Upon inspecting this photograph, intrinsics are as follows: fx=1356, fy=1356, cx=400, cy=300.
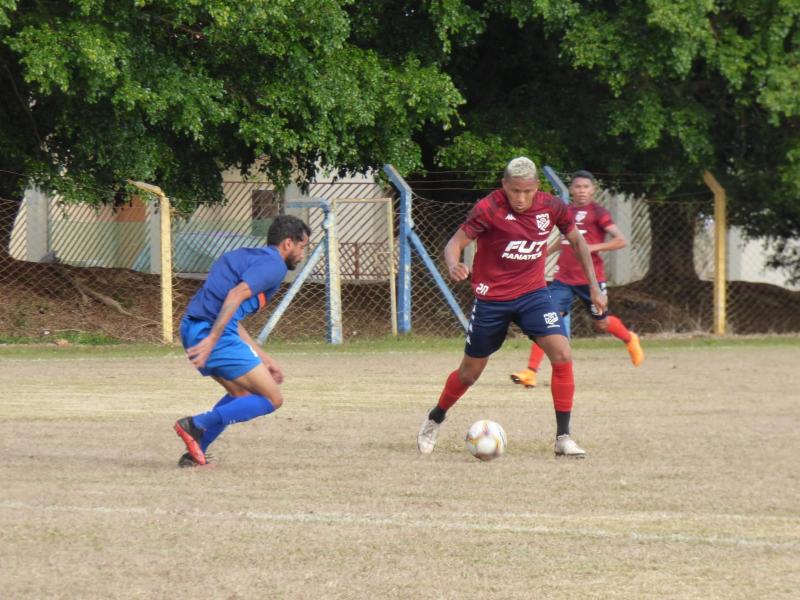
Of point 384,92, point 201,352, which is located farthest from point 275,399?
point 384,92

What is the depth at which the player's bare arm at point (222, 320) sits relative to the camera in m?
7.40

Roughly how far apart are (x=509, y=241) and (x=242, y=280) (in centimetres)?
182

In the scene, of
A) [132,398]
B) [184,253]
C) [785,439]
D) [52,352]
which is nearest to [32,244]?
[184,253]

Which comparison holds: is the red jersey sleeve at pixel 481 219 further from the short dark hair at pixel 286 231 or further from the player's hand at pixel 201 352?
the player's hand at pixel 201 352

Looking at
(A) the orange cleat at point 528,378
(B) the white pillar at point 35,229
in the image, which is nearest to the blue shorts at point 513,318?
(A) the orange cleat at point 528,378

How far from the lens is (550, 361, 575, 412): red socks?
853 centimetres

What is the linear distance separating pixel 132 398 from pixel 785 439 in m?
5.50

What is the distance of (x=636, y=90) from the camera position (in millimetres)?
20359

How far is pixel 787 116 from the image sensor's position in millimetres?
19391

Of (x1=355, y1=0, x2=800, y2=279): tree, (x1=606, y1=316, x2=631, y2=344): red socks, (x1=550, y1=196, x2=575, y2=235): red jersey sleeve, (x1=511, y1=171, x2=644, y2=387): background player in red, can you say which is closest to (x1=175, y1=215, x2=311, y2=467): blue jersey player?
(x1=550, y1=196, x2=575, y2=235): red jersey sleeve

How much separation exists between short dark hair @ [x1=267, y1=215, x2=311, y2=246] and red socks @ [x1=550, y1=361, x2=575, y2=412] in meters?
1.91

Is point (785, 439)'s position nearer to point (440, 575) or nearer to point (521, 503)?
point (521, 503)

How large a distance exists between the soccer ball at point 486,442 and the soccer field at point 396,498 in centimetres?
8

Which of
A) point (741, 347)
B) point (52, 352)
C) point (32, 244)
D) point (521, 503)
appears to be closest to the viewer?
point (521, 503)
